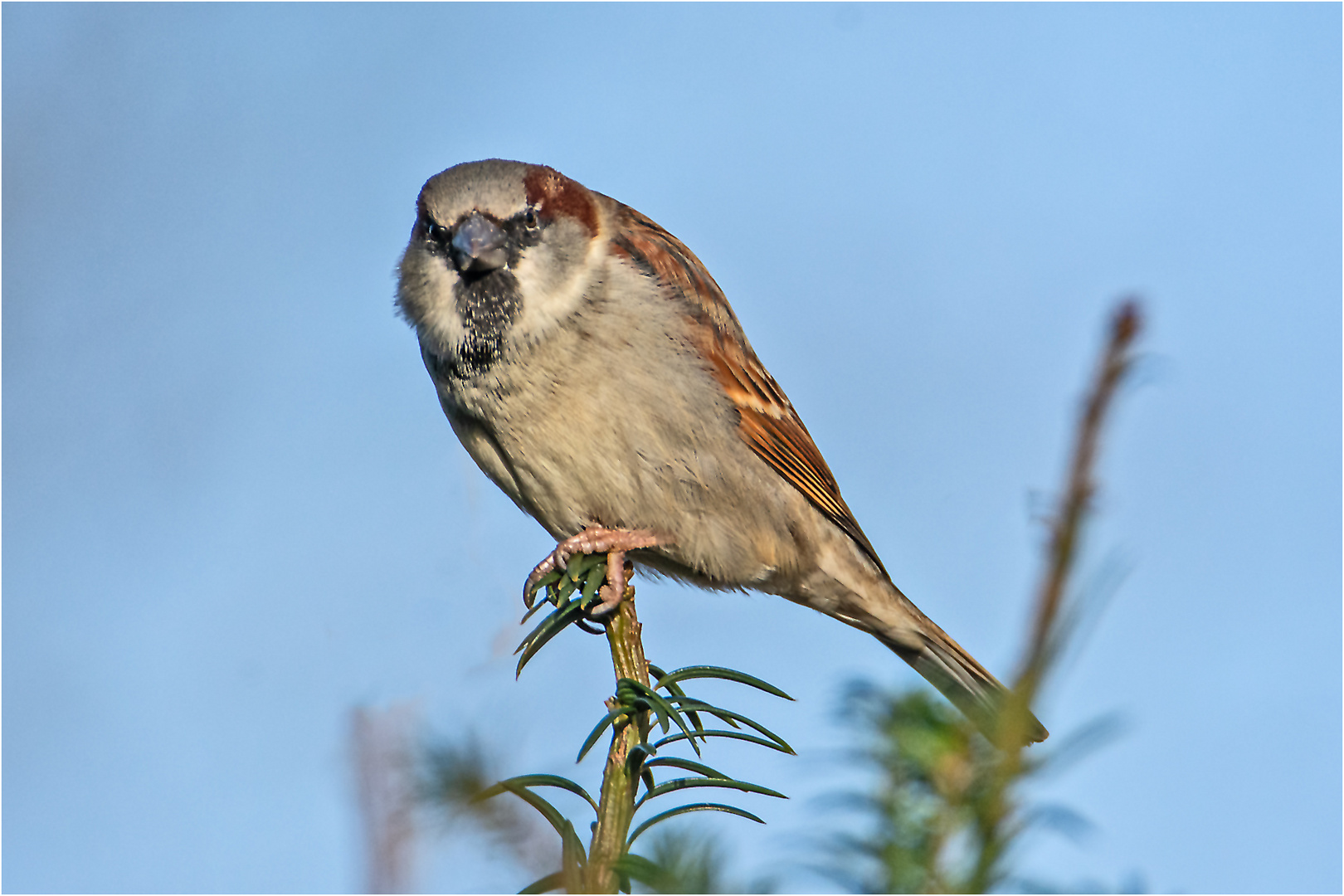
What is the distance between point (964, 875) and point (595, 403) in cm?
265

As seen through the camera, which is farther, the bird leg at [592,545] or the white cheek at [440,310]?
the white cheek at [440,310]

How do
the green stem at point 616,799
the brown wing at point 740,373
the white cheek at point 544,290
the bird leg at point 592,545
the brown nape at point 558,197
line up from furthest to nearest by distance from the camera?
the brown wing at point 740,373, the brown nape at point 558,197, the white cheek at point 544,290, the bird leg at point 592,545, the green stem at point 616,799

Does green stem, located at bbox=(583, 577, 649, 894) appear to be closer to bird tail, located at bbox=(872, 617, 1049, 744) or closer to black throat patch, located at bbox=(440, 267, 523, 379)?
black throat patch, located at bbox=(440, 267, 523, 379)

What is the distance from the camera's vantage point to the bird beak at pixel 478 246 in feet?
10.9

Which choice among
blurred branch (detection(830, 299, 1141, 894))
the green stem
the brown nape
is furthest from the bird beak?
blurred branch (detection(830, 299, 1141, 894))

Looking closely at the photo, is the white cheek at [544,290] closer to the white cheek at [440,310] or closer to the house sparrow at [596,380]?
the house sparrow at [596,380]

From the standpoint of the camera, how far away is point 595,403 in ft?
11.0

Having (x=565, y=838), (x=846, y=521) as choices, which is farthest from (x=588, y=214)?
(x=565, y=838)

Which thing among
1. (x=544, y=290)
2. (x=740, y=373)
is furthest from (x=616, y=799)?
(x=740, y=373)

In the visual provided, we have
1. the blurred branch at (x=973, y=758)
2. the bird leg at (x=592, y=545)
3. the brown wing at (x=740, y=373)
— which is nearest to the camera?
the blurred branch at (x=973, y=758)

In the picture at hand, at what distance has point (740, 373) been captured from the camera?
13.0 feet

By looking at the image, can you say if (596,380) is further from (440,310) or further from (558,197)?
(558,197)

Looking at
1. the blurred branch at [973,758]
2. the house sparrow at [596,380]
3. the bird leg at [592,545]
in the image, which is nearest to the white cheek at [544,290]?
the house sparrow at [596,380]

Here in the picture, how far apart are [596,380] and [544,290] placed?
29 centimetres
